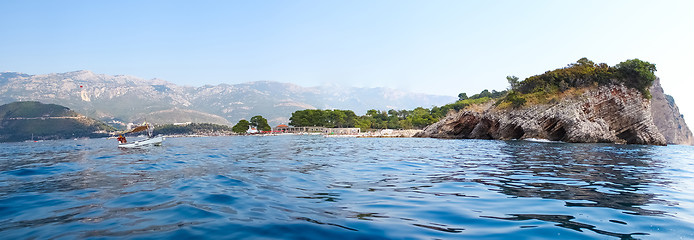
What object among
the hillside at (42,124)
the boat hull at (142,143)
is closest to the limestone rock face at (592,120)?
the boat hull at (142,143)

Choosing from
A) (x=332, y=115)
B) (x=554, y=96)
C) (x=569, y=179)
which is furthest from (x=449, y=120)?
(x=332, y=115)

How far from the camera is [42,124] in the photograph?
162000mm

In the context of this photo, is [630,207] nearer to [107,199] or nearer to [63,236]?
[63,236]

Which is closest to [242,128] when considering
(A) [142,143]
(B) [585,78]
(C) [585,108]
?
(A) [142,143]

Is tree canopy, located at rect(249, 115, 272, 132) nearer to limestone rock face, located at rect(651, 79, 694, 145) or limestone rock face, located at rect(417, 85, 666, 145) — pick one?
limestone rock face, located at rect(417, 85, 666, 145)

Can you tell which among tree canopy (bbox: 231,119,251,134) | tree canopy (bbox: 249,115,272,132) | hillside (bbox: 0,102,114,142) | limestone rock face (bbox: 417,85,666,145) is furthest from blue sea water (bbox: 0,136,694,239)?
hillside (bbox: 0,102,114,142)

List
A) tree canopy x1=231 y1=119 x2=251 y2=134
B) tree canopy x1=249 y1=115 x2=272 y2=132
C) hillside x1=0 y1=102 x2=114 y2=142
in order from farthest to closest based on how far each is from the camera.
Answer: tree canopy x1=231 y1=119 x2=251 y2=134
tree canopy x1=249 y1=115 x2=272 y2=132
hillside x1=0 y1=102 x2=114 y2=142

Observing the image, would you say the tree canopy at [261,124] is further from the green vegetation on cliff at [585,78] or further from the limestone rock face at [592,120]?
the limestone rock face at [592,120]

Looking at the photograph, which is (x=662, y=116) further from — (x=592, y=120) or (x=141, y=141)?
(x=141, y=141)

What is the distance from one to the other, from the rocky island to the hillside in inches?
7322

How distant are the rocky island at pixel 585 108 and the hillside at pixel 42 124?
18599 cm

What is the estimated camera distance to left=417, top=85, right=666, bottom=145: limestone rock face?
44.0 m

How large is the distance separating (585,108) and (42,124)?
701 feet

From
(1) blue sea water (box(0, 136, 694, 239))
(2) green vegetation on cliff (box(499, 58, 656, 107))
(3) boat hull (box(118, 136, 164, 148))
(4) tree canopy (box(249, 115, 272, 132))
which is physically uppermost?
(2) green vegetation on cliff (box(499, 58, 656, 107))
